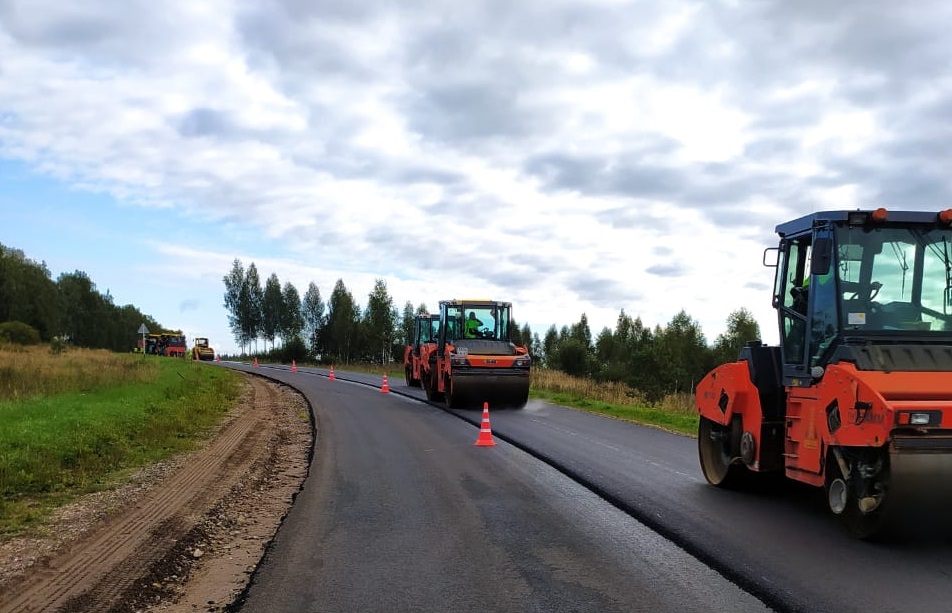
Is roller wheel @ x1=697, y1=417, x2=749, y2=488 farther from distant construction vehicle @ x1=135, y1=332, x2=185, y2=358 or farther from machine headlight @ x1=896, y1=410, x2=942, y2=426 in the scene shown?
distant construction vehicle @ x1=135, y1=332, x2=185, y2=358

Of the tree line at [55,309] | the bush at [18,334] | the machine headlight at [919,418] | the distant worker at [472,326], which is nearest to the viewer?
the machine headlight at [919,418]

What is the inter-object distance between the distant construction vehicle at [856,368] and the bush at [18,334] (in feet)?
218

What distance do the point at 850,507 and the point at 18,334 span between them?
70.2 m

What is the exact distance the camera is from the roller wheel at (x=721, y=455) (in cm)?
837

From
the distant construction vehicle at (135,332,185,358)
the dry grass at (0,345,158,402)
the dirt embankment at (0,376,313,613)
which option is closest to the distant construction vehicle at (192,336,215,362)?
the distant construction vehicle at (135,332,185,358)

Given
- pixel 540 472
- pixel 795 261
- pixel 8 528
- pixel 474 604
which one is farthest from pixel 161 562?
pixel 795 261

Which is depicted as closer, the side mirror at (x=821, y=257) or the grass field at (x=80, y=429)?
the side mirror at (x=821, y=257)

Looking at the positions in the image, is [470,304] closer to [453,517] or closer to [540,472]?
[540,472]

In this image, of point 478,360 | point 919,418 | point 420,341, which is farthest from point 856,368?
point 420,341

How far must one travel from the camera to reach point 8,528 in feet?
21.6

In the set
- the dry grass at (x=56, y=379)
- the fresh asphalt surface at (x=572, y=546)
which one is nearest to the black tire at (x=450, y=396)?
the fresh asphalt surface at (x=572, y=546)

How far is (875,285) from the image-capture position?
6715mm

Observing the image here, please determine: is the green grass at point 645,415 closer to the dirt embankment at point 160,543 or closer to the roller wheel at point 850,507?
the roller wheel at point 850,507

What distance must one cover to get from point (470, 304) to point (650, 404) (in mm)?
7647
